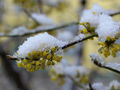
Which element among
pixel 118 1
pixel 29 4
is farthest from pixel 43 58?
pixel 118 1

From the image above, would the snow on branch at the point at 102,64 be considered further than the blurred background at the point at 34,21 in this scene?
No

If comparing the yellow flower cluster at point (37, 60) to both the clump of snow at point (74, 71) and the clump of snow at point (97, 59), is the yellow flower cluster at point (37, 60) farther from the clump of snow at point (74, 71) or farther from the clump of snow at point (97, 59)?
the clump of snow at point (74, 71)

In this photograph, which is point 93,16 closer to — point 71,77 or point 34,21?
point 71,77

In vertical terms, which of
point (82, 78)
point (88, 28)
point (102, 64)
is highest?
point (88, 28)

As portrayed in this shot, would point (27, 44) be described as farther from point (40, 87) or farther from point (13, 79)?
point (40, 87)

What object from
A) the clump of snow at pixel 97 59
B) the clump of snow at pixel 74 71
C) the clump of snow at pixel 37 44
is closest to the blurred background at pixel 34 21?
the clump of snow at pixel 74 71

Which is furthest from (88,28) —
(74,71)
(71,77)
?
(74,71)

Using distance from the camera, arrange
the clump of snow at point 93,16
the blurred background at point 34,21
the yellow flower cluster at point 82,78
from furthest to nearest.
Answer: the blurred background at point 34,21
the yellow flower cluster at point 82,78
the clump of snow at point 93,16

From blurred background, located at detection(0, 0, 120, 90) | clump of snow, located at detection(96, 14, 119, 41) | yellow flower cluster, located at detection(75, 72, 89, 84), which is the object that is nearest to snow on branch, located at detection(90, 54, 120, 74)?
clump of snow, located at detection(96, 14, 119, 41)
